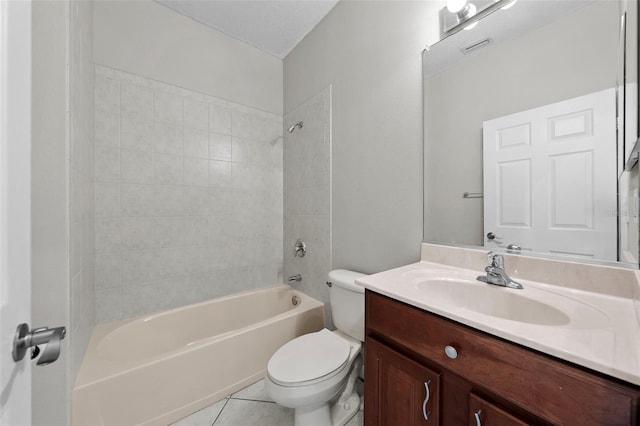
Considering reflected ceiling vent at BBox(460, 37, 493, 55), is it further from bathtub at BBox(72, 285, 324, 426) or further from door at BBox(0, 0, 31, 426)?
bathtub at BBox(72, 285, 324, 426)

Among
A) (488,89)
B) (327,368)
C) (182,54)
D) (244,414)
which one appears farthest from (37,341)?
(182,54)

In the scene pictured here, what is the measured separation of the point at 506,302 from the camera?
2.74ft

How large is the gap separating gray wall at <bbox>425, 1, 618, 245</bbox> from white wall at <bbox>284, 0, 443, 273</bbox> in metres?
0.10

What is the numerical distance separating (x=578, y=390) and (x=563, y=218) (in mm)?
624

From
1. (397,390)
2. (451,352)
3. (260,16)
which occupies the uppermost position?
(260,16)

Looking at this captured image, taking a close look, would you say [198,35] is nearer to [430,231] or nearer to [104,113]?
[104,113]

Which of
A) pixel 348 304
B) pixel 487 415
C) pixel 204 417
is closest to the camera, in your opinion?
pixel 487 415

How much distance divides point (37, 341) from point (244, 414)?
48.9 inches

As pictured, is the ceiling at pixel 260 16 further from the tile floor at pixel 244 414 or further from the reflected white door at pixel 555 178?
the tile floor at pixel 244 414

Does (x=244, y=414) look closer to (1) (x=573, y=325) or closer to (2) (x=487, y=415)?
(2) (x=487, y=415)

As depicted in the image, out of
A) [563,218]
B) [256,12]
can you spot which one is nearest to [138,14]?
[256,12]

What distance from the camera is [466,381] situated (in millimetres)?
640

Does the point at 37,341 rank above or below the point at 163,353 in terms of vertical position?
above

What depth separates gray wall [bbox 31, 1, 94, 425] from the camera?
2.41 feet
